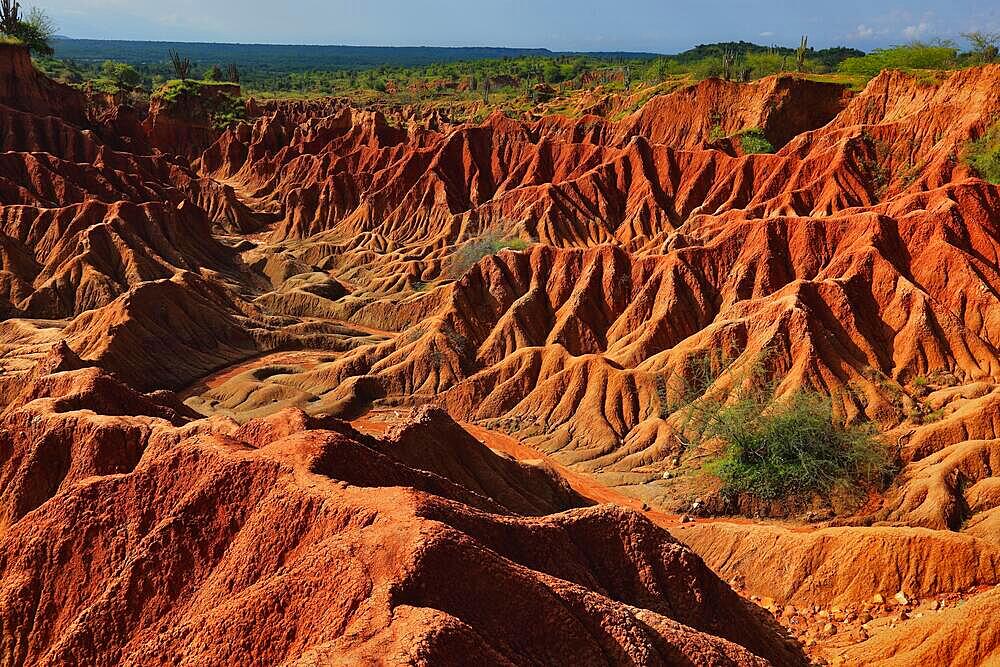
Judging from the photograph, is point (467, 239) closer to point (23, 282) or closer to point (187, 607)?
point (23, 282)

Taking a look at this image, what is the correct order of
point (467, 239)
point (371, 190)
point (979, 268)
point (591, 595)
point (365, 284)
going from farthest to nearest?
point (371, 190), point (467, 239), point (365, 284), point (979, 268), point (591, 595)

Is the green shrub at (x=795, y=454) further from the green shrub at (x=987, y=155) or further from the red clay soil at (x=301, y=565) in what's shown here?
the green shrub at (x=987, y=155)

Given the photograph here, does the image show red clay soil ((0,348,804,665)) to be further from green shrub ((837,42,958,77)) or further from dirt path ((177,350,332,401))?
green shrub ((837,42,958,77))

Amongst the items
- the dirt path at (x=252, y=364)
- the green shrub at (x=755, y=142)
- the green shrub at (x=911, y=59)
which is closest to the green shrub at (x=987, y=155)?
the green shrub at (x=755, y=142)

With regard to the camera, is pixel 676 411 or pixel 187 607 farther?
pixel 676 411

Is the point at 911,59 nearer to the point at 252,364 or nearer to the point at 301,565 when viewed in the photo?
the point at 252,364

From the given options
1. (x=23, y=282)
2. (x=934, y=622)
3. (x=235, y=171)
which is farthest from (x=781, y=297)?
(x=235, y=171)

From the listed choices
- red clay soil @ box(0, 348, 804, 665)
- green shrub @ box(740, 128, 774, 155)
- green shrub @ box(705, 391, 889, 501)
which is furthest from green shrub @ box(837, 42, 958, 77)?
red clay soil @ box(0, 348, 804, 665)
